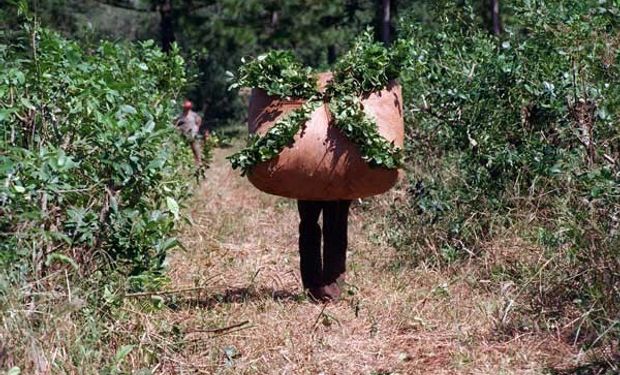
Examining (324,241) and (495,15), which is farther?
(495,15)

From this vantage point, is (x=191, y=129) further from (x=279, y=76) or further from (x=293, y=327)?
(x=293, y=327)

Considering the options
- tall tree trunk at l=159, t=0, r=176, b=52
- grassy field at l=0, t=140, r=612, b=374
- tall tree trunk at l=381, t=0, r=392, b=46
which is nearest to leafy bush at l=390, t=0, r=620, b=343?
grassy field at l=0, t=140, r=612, b=374

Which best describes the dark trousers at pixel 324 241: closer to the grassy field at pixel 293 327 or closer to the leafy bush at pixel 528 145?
the grassy field at pixel 293 327

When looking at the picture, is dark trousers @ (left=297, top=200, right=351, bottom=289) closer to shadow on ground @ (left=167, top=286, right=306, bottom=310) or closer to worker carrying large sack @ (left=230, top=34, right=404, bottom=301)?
worker carrying large sack @ (left=230, top=34, right=404, bottom=301)

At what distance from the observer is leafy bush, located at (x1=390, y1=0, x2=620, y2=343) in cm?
→ 536

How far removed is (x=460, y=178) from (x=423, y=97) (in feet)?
2.49

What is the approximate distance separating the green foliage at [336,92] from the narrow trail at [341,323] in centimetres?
82

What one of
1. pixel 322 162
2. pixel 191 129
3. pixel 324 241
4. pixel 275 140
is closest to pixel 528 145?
pixel 324 241

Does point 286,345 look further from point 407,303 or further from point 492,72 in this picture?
point 492,72

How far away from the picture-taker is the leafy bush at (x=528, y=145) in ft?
17.6

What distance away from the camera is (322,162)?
17.9ft

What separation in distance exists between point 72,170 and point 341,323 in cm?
160

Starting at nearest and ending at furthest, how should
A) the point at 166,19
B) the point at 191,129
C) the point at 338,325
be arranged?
the point at 338,325 → the point at 191,129 → the point at 166,19

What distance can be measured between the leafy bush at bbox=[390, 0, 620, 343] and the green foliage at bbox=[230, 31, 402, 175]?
108 cm
